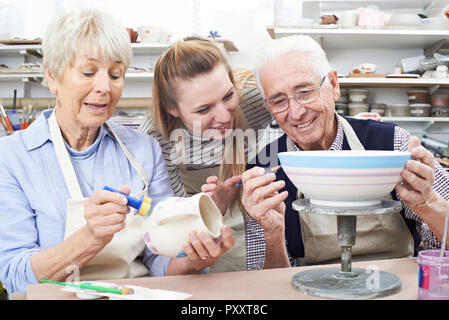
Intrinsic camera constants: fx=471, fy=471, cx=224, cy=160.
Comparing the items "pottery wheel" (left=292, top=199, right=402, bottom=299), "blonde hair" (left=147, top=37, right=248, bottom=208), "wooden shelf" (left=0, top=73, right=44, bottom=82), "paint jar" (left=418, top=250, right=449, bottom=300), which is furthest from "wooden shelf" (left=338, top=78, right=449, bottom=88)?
"paint jar" (left=418, top=250, right=449, bottom=300)

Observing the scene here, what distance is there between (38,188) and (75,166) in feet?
0.43

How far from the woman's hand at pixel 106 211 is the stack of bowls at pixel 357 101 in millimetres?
2857

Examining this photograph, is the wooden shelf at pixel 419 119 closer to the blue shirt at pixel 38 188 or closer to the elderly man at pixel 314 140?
the elderly man at pixel 314 140

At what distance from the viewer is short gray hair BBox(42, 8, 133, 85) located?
1.26 m

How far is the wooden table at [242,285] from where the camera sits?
0.89 metres

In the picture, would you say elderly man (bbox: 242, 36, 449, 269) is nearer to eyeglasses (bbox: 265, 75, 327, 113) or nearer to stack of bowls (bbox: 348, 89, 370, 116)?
eyeglasses (bbox: 265, 75, 327, 113)

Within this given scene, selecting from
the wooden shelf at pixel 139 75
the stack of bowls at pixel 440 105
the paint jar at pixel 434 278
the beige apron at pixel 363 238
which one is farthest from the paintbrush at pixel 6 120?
the paint jar at pixel 434 278

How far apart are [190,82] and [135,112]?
2304 millimetres

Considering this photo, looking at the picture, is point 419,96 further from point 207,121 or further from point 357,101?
point 207,121

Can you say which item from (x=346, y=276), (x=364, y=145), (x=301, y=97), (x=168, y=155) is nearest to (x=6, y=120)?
(x=168, y=155)
